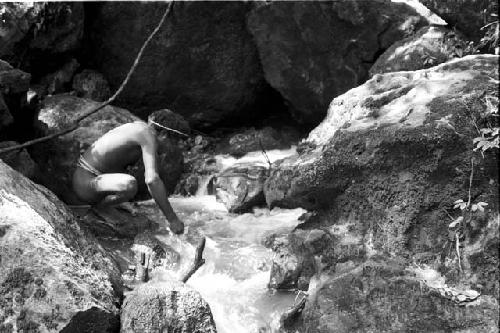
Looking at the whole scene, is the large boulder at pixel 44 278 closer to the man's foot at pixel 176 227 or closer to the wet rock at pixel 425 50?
the man's foot at pixel 176 227

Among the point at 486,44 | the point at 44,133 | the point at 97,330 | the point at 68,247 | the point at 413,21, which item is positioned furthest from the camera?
the point at 413,21

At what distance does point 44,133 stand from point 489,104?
17.5 ft

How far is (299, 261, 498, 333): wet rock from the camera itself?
12.4ft

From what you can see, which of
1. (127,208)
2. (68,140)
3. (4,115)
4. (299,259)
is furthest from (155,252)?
(4,115)

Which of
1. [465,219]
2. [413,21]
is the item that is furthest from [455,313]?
[413,21]

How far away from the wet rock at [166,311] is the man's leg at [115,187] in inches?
74.7

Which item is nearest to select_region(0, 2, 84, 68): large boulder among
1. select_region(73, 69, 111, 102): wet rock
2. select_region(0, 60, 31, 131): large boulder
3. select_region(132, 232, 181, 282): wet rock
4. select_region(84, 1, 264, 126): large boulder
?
select_region(73, 69, 111, 102): wet rock

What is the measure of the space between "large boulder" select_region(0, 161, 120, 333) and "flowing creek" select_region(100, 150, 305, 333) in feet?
3.35

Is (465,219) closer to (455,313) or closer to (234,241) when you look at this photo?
(455,313)

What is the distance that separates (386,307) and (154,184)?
2714mm

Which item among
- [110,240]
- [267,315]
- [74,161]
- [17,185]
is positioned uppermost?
[17,185]

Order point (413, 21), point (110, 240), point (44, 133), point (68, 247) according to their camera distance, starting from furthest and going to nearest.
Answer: point (413, 21) < point (44, 133) < point (110, 240) < point (68, 247)

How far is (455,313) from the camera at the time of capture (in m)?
3.84

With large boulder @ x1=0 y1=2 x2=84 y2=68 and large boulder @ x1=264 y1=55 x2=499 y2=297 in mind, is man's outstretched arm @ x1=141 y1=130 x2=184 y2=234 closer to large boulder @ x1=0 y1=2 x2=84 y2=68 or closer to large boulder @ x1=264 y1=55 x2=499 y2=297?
large boulder @ x1=264 y1=55 x2=499 y2=297
